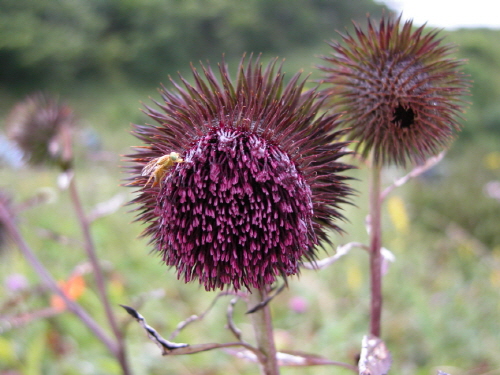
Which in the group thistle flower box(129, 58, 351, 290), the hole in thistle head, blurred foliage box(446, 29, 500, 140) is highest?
blurred foliage box(446, 29, 500, 140)

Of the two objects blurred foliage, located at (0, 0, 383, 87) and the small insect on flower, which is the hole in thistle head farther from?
blurred foliage, located at (0, 0, 383, 87)

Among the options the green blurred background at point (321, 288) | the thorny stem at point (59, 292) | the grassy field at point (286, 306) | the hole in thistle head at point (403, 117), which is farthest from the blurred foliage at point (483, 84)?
the thorny stem at point (59, 292)

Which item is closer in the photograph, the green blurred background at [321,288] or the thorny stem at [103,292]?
the thorny stem at [103,292]

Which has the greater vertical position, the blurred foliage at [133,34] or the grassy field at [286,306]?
the blurred foliage at [133,34]

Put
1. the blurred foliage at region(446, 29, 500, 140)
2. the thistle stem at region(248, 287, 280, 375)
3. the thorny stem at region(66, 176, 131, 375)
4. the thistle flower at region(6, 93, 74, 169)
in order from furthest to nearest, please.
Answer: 1. the blurred foliage at region(446, 29, 500, 140)
2. the thistle flower at region(6, 93, 74, 169)
3. the thorny stem at region(66, 176, 131, 375)
4. the thistle stem at region(248, 287, 280, 375)

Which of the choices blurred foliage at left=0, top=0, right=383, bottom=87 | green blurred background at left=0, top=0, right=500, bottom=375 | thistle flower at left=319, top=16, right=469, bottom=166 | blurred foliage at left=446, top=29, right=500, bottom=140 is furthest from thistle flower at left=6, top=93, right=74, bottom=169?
blurred foliage at left=446, top=29, right=500, bottom=140

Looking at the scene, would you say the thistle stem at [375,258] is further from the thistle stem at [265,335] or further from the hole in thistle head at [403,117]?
the thistle stem at [265,335]

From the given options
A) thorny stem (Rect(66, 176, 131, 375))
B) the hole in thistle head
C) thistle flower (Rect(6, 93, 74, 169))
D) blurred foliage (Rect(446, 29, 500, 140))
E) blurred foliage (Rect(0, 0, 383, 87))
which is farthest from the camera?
blurred foliage (Rect(446, 29, 500, 140))
